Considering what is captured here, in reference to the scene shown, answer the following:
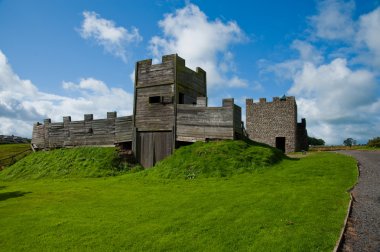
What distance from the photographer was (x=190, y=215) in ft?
35.7

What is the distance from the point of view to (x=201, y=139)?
23250 mm

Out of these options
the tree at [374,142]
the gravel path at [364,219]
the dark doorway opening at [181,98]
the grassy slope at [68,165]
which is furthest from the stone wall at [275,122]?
the gravel path at [364,219]

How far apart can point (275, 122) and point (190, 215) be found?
112ft

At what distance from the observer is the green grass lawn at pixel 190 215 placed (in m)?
8.77

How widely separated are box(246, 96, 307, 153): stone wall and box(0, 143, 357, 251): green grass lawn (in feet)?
82.5

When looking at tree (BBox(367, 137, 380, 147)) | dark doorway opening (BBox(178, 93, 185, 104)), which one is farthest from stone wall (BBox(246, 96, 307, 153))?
dark doorway opening (BBox(178, 93, 185, 104))

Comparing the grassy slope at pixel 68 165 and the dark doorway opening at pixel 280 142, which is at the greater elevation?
the dark doorway opening at pixel 280 142

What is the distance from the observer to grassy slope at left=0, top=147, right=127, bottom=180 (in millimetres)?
24219

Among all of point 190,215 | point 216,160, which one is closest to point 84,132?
point 216,160

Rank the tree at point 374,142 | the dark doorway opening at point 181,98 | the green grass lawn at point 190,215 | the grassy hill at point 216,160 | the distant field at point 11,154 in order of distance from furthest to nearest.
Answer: the tree at point 374,142 → the distant field at point 11,154 → the dark doorway opening at point 181,98 → the grassy hill at point 216,160 → the green grass lawn at point 190,215

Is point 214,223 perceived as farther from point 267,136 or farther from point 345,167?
point 267,136

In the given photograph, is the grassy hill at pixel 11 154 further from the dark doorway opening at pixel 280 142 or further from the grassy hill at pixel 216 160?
the dark doorway opening at pixel 280 142

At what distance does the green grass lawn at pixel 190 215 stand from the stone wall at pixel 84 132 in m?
10.7

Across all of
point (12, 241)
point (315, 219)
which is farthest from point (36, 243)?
point (315, 219)
